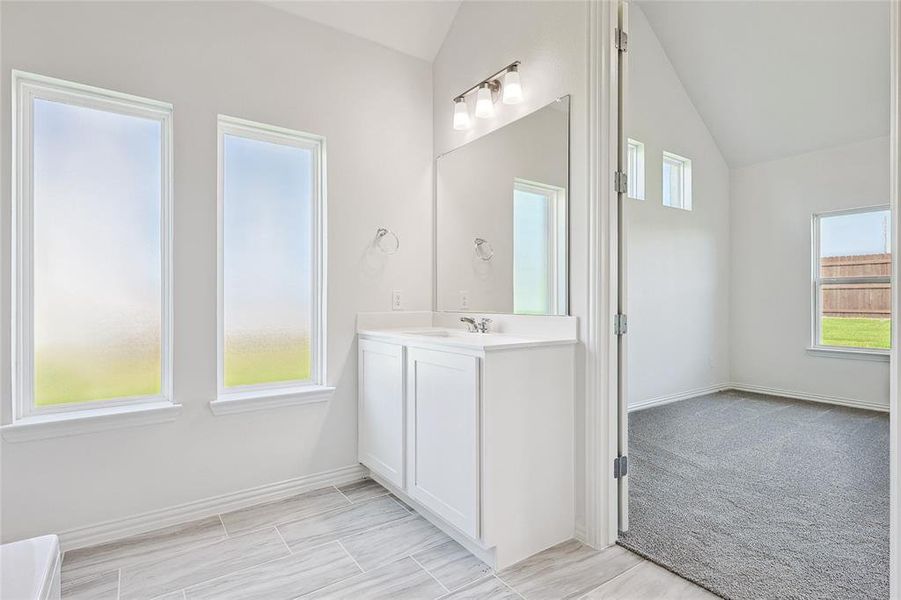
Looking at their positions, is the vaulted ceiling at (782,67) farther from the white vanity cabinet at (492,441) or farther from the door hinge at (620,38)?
the white vanity cabinet at (492,441)

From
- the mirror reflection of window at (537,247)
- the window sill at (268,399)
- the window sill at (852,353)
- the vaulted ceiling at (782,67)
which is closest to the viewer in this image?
the mirror reflection of window at (537,247)

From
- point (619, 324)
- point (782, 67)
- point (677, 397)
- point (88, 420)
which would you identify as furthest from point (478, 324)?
point (782, 67)

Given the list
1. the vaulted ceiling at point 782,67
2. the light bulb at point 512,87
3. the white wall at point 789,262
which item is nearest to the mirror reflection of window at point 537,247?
the light bulb at point 512,87

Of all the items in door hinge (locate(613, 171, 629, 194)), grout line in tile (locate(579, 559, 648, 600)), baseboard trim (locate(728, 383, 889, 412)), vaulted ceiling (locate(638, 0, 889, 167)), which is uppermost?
vaulted ceiling (locate(638, 0, 889, 167))

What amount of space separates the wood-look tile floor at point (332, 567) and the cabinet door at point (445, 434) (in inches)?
7.3

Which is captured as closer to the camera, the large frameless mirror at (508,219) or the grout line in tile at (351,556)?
the grout line in tile at (351,556)

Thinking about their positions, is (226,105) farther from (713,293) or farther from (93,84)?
(713,293)

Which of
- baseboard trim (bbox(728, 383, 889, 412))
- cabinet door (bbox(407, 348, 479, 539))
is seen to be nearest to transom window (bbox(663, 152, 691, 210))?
baseboard trim (bbox(728, 383, 889, 412))

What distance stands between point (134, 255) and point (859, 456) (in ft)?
15.5

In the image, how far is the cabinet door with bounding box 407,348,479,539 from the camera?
192cm

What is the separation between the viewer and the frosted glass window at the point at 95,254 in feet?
6.88

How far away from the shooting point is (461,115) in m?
2.85

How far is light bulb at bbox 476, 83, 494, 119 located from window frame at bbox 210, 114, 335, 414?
37.3 inches

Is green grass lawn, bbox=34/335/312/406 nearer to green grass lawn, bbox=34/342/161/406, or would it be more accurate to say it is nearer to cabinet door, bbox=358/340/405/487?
green grass lawn, bbox=34/342/161/406
